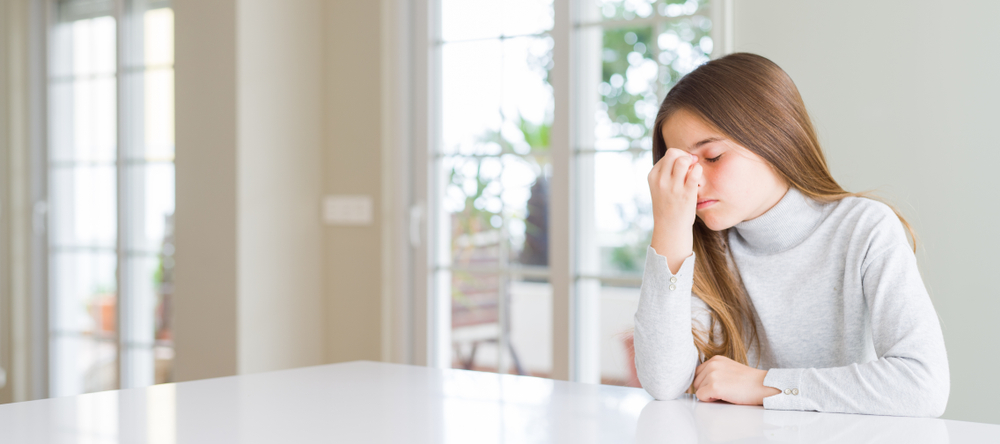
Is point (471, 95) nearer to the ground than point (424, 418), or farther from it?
farther from it

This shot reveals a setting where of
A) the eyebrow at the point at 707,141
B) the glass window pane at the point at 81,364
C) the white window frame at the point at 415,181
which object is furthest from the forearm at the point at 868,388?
the glass window pane at the point at 81,364

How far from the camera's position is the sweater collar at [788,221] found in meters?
1.19

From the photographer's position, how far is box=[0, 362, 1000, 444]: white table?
2.50ft

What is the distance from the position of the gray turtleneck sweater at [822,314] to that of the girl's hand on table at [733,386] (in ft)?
0.06

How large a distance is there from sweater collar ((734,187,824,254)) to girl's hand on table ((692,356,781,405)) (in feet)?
0.94

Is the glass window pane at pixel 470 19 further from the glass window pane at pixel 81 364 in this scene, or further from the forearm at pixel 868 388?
the glass window pane at pixel 81 364

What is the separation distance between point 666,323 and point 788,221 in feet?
0.94

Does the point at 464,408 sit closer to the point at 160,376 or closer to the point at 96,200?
the point at 160,376

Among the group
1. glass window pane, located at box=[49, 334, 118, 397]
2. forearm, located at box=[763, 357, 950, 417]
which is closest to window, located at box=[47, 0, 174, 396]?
glass window pane, located at box=[49, 334, 118, 397]

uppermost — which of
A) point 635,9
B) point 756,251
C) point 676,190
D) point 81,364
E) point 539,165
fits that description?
point 635,9

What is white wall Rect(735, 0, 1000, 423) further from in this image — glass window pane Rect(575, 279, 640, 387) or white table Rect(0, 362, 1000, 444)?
white table Rect(0, 362, 1000, 444)

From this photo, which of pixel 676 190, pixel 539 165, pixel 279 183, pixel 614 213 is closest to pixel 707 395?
pixel 676 190

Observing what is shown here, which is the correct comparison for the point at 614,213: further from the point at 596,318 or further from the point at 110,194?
the point at 110,194

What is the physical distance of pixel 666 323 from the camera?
3.59ft
